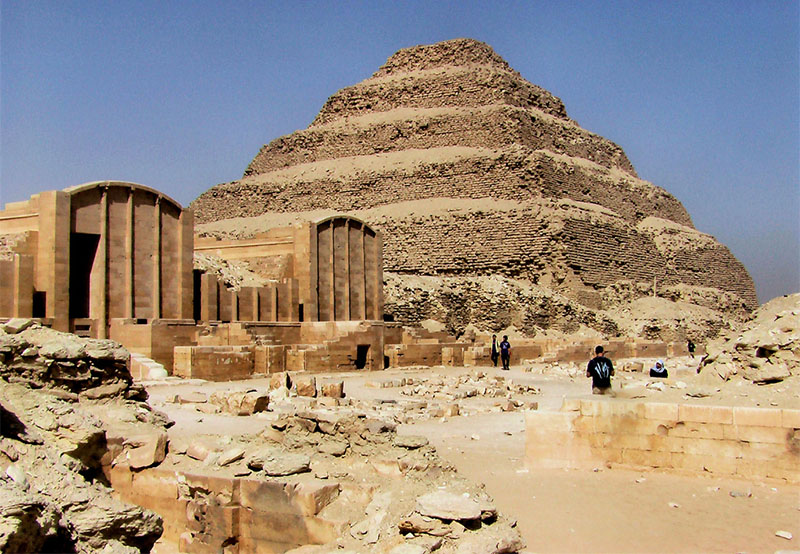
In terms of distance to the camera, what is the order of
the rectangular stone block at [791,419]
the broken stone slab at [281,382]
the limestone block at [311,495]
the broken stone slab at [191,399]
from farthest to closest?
the broken stone slab at [281,382] < the broken stone slab at [191,399] < the rectangular stone block at [791,419] < the limestone block at [311,495]

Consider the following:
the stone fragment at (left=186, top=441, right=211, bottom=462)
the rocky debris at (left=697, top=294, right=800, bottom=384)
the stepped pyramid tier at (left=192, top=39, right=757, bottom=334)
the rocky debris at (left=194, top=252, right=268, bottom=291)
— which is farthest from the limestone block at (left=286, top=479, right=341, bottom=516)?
the stepped pyramid tier at (left=192, top=39, right=757, bottom=334)

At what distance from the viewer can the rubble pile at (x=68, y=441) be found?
4391 millimetres

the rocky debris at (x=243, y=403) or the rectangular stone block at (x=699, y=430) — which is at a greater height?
the rectangular stone block at (x=699, y=430)

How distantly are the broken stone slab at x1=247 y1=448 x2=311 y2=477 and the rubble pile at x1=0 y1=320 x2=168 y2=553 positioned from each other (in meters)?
0.88

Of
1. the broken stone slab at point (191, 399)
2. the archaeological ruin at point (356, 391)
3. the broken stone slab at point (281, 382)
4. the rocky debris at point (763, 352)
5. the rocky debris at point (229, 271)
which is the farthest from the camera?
the rocky debris at point (229, 271)

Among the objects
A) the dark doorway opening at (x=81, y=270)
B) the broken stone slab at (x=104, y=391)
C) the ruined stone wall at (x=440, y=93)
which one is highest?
the ruined stone wall at (x=440, y=93)

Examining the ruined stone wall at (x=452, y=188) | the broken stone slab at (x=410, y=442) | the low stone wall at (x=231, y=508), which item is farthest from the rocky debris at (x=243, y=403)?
the ruined stone wall at (x=452, y=188)

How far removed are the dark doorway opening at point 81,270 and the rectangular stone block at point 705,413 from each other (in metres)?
13.8

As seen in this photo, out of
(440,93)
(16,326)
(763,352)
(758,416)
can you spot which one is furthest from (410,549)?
(440,93)

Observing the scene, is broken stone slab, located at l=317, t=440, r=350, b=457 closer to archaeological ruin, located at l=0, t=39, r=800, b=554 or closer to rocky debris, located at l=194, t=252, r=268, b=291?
archaeological ruin, located at l=0, t=39, r=800, b=554

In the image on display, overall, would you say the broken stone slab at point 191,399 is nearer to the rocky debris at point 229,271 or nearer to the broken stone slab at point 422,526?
the broken stone slab at point 422,526

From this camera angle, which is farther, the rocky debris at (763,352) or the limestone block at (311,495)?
the rocky debris at (763,352)

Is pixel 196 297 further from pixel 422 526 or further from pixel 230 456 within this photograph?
pixel 422 526

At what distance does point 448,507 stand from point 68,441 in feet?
9.49
